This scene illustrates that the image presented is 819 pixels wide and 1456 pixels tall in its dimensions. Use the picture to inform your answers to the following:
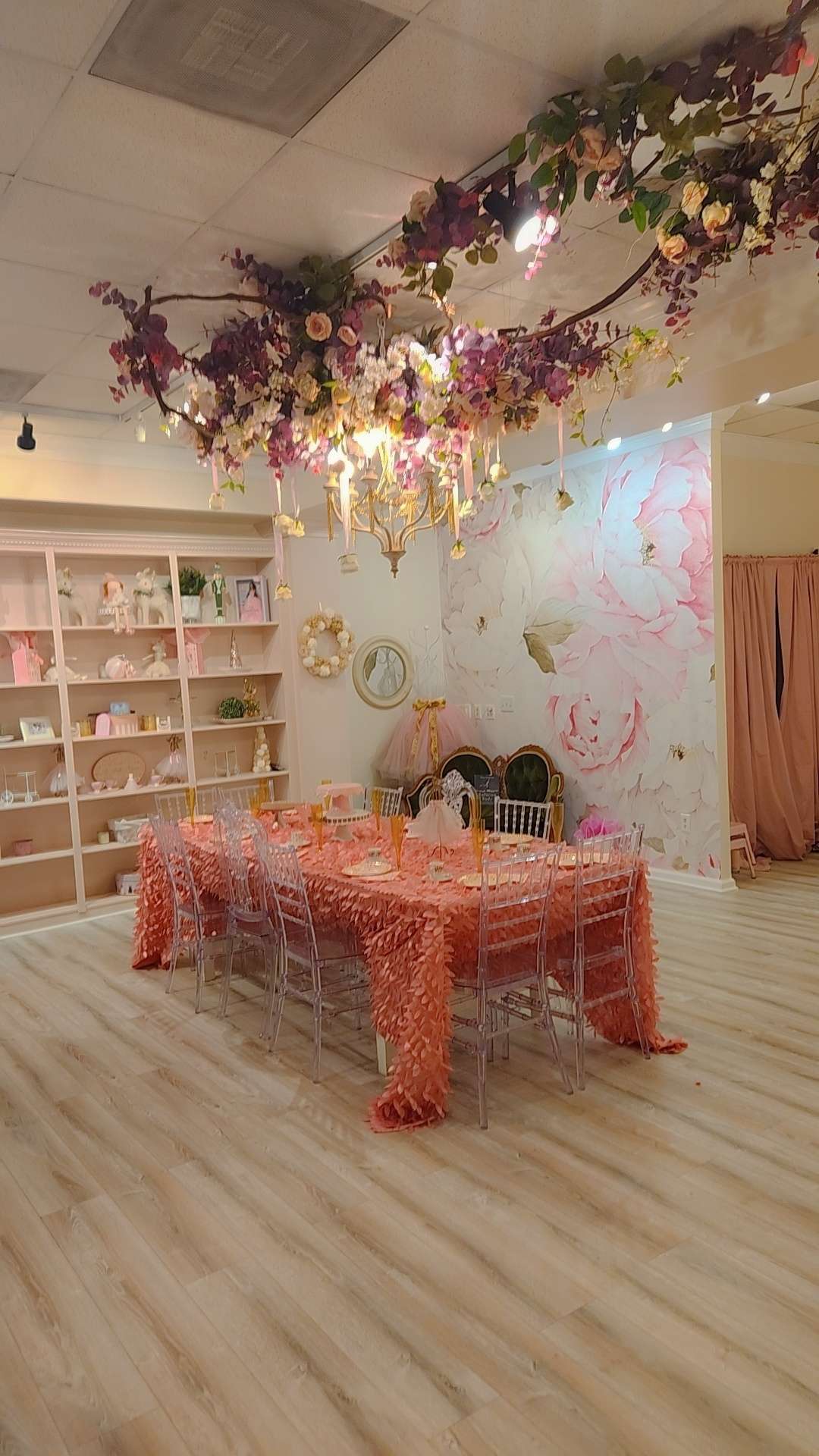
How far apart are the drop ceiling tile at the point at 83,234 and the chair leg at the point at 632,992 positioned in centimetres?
300

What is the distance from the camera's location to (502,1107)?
131 inches

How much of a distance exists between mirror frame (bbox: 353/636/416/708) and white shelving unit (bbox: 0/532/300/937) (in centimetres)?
98

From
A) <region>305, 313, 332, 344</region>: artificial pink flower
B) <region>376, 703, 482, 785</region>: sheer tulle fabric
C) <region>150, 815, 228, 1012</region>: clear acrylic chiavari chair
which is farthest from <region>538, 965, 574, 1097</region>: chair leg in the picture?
<region>376, 703, 482, 785</region>: sheer tulle fabric

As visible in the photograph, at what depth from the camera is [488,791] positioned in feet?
23.8

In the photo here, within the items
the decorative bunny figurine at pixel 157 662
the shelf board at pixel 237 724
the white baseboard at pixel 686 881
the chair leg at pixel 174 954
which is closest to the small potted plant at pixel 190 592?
the decorative bunny figurine at pixel 157 662

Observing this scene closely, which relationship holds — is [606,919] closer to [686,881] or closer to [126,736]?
[686,881]

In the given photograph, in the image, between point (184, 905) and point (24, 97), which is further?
point (184, 905)

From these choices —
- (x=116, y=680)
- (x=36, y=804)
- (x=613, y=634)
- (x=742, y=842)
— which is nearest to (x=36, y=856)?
(x=36, y=804)

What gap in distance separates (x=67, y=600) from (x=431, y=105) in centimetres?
442

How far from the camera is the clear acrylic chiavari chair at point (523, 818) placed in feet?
14.8

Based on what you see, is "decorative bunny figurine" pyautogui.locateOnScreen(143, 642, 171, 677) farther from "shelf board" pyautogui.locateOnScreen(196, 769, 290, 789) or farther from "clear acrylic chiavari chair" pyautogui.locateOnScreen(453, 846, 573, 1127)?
"clear acrylic chiavari chair" pyautogui.locateOnScreen(453, 846, 573, 1127)

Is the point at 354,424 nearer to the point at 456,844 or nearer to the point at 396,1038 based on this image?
the point at 456,844

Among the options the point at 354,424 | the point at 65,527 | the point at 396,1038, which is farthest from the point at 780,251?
the point at 65,527

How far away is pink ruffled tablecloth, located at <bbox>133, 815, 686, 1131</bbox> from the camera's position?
319 cm
